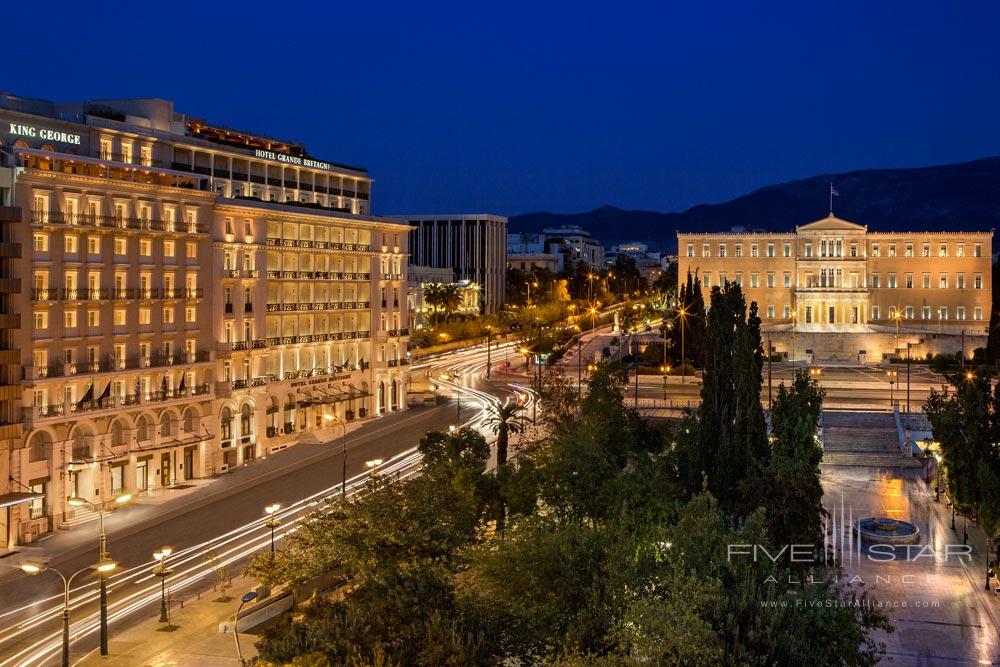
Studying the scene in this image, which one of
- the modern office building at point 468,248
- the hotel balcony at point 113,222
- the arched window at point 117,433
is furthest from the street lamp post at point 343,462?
the modern office building at point 468,248

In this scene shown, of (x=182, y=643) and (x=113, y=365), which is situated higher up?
(x=113, y=365)

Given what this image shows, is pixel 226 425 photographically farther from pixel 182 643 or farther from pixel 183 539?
pixel 182 643

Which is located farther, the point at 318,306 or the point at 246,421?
the point at 318,306

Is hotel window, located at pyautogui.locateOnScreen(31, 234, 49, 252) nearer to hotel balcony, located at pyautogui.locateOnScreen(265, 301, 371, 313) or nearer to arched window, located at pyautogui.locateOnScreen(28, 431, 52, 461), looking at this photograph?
arched window, located at pyautogui.locateOnScreen(28, 431, 52, 461)

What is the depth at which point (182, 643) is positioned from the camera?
110 ft

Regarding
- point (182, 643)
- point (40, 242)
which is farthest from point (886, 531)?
point (40, 242)

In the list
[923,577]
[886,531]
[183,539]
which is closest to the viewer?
[923,577]

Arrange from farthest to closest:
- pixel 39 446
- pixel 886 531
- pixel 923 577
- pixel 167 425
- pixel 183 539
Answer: pixel 167 425 → pixel 39 446 → pixel 183 539 → pixel 886 531 → pixel 923 577

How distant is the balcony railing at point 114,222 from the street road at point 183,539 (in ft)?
48.7

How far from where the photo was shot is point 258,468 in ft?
211

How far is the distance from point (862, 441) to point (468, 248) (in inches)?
4506

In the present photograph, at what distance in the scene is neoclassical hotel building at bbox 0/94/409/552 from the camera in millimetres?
52406

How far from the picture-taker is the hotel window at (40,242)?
52.8m

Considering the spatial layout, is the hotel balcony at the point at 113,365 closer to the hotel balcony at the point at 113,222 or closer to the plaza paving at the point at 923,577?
the hotel balcony at the point at 113,222
